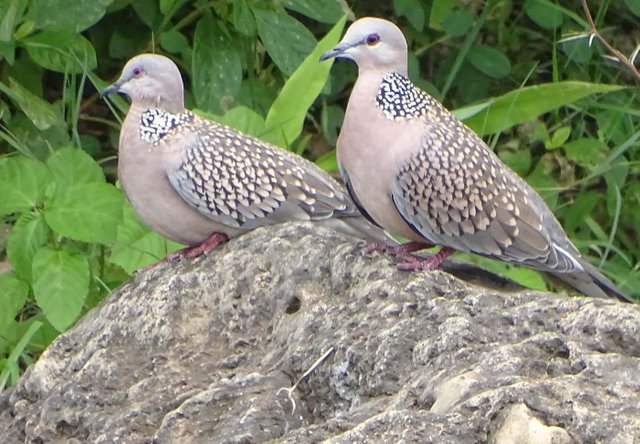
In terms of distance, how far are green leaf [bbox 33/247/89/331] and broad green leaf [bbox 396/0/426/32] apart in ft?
5.93

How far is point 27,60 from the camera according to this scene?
18.6 ft

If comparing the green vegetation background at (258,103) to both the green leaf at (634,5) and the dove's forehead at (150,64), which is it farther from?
the dove's forehead at (150,64)

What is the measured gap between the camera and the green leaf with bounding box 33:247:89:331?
14.4 feet

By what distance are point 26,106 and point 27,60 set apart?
0.37 metres

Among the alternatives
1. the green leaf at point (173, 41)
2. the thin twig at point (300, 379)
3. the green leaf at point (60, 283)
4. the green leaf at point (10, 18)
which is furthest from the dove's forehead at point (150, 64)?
the thin twig at point (300, 379)

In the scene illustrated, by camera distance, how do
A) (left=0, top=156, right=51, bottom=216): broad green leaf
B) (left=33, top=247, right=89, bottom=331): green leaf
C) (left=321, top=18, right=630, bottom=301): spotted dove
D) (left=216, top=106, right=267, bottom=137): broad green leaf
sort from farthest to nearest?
(left=216, top=106, right=267, bottom=137): broad green leaf, (left=0, top=156, right=51, bottom=216): broad green leaf, (left=33, top=247, right=89, bottom=331): green leaf, (left=321, top=18, right=630, bottom=301): spotted dove

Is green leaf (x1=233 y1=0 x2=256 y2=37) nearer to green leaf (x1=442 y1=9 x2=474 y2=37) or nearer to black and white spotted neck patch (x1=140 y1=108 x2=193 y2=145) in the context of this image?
green leaf (x1=442 y1=9 x2=474 y2=37)

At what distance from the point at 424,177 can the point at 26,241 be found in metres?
1.39

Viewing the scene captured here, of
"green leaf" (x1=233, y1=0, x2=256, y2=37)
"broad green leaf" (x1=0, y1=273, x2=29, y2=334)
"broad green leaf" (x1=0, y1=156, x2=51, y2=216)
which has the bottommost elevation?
"broad green leaf" (x1=0, y1=273, x2=29, y2=334)

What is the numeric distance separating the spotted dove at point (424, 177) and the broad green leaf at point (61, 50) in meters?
1.55

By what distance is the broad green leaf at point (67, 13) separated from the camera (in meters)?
5.19

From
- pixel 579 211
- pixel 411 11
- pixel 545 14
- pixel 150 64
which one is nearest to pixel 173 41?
pixel 411 11

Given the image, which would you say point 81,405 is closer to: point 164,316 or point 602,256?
point 164,316

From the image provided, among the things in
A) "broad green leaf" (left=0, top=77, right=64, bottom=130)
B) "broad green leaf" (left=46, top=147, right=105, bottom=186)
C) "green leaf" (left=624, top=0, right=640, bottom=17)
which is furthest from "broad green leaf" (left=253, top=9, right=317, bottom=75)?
"green leaf" (left=624, top=0, right=640, bottom=17)
